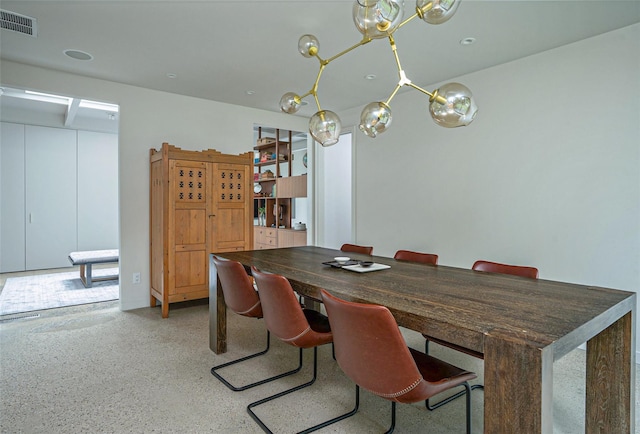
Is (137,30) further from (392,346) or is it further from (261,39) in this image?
(392,346)

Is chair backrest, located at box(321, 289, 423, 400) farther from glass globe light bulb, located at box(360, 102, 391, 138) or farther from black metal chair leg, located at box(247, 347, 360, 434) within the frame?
glass globe light bulb, located at box(360, 102, 391, 138)

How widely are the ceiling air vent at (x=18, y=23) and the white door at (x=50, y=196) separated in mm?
4202

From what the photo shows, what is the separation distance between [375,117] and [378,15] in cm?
73

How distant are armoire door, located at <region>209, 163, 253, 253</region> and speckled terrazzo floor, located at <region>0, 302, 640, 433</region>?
3.60ft

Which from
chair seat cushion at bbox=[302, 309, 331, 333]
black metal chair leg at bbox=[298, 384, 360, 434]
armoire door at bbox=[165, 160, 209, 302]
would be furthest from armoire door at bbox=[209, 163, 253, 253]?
black metal chair leg at bbox=[298, 384, 360, 434]

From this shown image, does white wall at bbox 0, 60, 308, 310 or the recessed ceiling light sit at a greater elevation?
the recessed ceiling light

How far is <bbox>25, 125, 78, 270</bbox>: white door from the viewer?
6.02m

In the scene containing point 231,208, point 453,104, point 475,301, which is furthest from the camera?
point 231,208

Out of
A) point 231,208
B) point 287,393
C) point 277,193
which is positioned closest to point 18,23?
point 231,208

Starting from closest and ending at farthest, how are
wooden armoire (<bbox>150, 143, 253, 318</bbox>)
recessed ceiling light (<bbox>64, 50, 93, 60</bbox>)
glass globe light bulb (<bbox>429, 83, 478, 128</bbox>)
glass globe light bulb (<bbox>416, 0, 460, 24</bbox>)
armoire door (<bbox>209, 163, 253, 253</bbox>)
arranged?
glass globe light bulb (<bbox>416, 0, 460, 24</bbox>), glass globe light bulb (<bbox>429, 83, 478, 128</bbox>), recessed ceiling light (<bbox>64, 50, 93, 60</bbox>), wooden armoire (<bbox>150, 143, 253, 318</bbox>), armoire door (<bbox>209, 163, 253, 253</bbox>)

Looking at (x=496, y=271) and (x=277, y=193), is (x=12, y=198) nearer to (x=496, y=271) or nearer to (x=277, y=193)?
(x=277, y=193)

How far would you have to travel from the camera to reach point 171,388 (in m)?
2.27

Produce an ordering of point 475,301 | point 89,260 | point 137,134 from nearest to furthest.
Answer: point 475,301 → point 137,134 → point 89,260

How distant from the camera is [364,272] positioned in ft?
7.27
